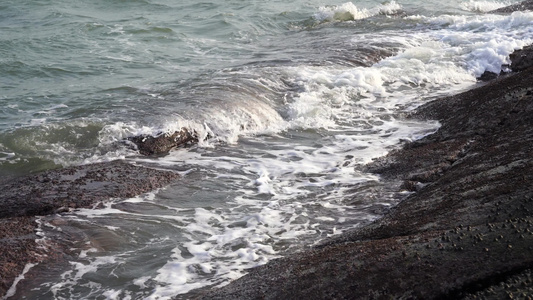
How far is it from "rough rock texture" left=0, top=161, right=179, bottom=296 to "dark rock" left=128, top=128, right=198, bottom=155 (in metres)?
0.74

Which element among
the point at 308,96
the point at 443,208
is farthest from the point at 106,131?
the point at 443,208

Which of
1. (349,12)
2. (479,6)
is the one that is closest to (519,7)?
(479,6)

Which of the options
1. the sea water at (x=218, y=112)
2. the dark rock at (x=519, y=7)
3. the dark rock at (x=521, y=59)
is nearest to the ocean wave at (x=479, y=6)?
the sea water at (x=218, y=112)

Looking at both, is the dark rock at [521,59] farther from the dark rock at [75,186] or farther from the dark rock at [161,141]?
the dark rock at [75,186]

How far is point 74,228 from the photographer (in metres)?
6.39

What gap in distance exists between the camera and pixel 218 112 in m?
10.4

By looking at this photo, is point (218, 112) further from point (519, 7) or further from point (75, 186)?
point (519, 7)

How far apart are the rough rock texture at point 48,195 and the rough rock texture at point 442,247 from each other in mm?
2008

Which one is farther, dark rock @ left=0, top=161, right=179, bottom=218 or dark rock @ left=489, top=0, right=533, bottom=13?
dark rock @ left=489, top=0, right=533, bottom=13

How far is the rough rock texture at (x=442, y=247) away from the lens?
388 centimetres

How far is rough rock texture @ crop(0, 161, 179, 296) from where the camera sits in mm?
5785

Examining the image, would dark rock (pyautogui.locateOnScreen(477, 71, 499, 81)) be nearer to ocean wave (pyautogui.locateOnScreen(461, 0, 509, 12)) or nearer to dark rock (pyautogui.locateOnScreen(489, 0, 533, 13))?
dark rock (pyautogui.locateOnScreen(489, 0, 533, 13))

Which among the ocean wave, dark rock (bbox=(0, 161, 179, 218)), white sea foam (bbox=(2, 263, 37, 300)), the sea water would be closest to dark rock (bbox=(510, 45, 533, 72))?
the sea water

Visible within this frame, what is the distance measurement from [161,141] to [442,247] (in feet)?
18.8
